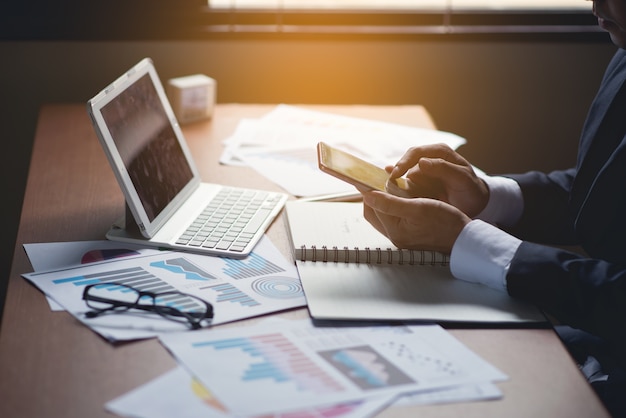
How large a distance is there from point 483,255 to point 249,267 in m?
0.34

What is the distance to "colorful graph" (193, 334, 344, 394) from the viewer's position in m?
0.87

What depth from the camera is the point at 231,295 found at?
3.52ft

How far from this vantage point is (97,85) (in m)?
2.19

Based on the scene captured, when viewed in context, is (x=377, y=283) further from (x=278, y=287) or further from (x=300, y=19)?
(x=300, y=19)

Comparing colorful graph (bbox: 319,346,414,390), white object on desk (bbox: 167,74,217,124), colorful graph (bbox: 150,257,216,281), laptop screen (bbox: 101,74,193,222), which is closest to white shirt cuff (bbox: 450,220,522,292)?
colorful graph (bbox: 319,346,414,390)

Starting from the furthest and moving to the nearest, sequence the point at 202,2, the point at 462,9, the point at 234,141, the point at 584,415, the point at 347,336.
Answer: the point at 462,9
the point at 202,2
the point at 234,141
the point at 347,336
the point at 584,415

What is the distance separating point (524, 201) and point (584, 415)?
2.20 ft

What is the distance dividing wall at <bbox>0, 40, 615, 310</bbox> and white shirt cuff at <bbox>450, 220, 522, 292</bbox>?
4.05 feet

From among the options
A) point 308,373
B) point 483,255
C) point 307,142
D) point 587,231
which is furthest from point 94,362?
point 307,142

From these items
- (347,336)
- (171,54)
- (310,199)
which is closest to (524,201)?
(310,199)

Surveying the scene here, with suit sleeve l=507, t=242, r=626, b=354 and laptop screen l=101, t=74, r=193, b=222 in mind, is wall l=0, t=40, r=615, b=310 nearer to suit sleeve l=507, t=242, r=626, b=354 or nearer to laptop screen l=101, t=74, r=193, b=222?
laptop screen l=101, t=74, r=193, b=222

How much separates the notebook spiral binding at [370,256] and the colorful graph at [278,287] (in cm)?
8

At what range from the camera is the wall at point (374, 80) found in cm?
215

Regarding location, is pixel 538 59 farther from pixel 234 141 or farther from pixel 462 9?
pixel 234 141
